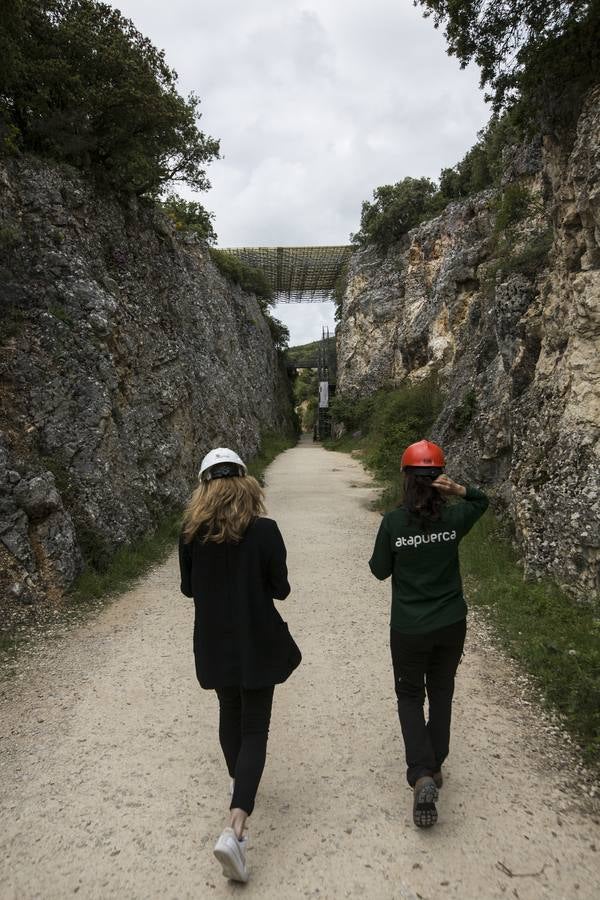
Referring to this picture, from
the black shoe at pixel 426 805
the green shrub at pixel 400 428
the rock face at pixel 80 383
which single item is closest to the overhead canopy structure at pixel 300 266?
the green shrub at pixel 400 428

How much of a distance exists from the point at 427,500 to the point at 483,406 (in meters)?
8.25

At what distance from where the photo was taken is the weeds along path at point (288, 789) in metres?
2.71

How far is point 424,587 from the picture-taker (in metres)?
3.11

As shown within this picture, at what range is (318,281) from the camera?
47719 mm

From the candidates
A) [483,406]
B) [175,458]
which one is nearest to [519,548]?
[483,406]

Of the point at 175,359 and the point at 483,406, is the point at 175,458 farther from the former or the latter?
the point at 483,406

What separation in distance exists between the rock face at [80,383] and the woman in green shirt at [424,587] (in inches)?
181

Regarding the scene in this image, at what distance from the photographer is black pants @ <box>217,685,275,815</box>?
9.25 feet

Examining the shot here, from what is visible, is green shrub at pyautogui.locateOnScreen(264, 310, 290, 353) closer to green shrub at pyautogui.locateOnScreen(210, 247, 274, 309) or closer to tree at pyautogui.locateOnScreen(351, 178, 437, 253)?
green shrub at pyautogui.locateOnScreen(210, 247, 274, 309)

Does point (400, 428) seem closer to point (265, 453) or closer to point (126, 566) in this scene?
point (265, 453)

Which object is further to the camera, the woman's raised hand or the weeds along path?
the woman's raised hand

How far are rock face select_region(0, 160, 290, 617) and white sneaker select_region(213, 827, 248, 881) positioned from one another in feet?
13.9

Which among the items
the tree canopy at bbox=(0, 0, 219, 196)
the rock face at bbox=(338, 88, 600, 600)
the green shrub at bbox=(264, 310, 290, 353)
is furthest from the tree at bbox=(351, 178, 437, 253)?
the tree canopy at bbox=(0, 0, 219, 196)

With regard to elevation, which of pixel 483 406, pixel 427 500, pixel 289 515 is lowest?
pixel 289 515
